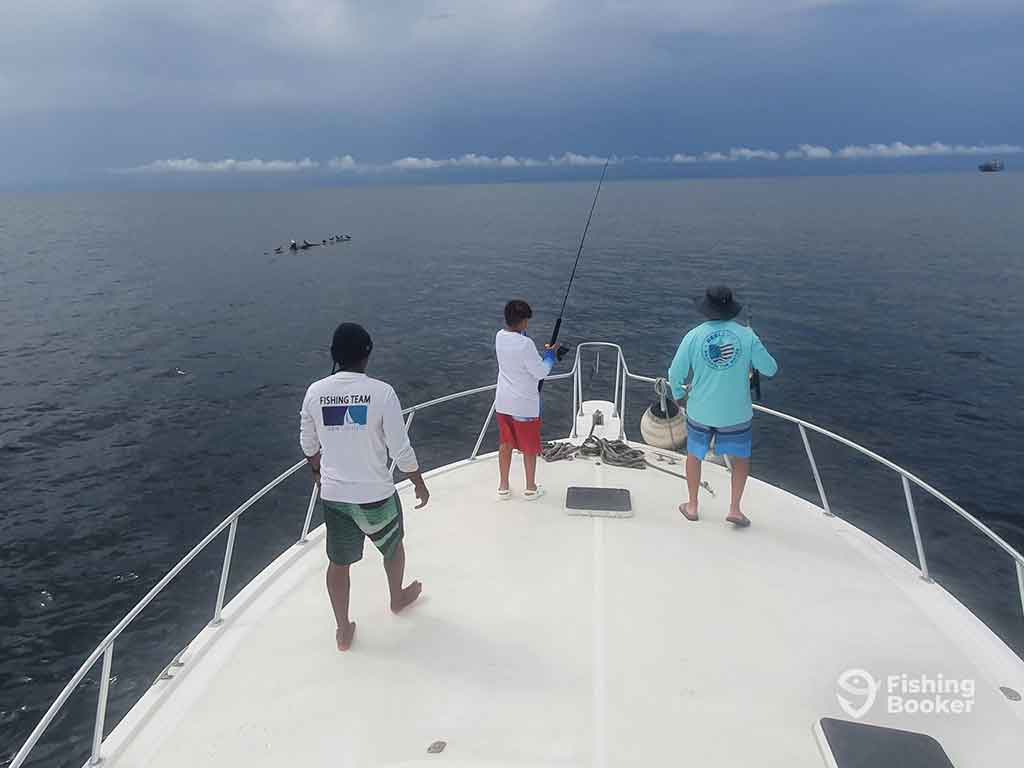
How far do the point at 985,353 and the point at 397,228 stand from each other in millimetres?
84857

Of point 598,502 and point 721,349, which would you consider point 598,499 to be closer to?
point 598,502

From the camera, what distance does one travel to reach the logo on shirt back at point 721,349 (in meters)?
5.48

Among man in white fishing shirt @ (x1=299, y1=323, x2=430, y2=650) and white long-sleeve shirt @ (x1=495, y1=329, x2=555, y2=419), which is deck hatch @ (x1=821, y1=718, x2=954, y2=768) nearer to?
man in white fishing shirt @ (x1=299, y1=323, x2=430, y2=650)

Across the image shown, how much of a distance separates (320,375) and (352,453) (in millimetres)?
21562

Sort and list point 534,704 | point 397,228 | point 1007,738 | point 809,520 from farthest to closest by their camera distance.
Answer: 1. point 397,228
2. point 809,520
3. point 534,704
4. point 1007,738

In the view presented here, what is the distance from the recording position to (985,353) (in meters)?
23.8

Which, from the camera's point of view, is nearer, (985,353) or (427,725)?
(427,725)

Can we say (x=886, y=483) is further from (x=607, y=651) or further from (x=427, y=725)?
(x=427, y=725)

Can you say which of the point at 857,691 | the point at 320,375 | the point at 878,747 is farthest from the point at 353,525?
the point at 320,375

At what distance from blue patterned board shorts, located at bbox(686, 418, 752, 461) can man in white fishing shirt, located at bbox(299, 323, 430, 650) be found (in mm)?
2819

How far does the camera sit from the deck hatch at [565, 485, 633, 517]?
250 inches

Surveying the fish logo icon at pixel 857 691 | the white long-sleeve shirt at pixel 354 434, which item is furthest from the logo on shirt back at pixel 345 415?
the fish logo icon at pixel 857 691

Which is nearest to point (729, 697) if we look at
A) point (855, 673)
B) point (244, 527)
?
point (855, 673)

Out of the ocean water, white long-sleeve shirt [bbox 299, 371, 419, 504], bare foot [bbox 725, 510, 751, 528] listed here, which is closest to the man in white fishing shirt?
white long-sleeve shirt [bbox 299, 371, 419, 504]
